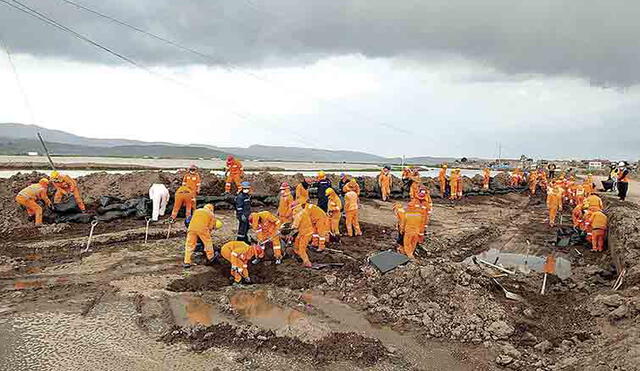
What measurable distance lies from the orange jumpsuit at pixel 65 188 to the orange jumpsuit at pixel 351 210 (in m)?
7.42

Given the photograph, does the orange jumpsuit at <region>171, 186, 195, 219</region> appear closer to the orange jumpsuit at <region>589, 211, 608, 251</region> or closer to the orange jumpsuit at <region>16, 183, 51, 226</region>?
the orange jumpsuit at <region>16, 183, 51, 226</region>

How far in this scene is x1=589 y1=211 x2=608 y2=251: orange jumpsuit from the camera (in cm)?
1098

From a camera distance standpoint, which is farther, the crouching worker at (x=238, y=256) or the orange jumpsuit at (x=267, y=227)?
the orange jumpsuit at (x=267, y=227)

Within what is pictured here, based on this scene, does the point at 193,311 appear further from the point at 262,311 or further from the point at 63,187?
the point at 63,187

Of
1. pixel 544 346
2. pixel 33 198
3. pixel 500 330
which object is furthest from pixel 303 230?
pixel 33 198

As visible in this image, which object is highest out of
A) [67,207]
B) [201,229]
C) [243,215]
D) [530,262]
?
[243,215]

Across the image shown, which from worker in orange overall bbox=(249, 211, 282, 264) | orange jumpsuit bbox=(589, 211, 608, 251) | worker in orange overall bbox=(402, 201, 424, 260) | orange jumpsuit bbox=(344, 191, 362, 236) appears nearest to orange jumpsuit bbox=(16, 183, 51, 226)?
worker in orange overall bbox=(249, 211, 282, 264)

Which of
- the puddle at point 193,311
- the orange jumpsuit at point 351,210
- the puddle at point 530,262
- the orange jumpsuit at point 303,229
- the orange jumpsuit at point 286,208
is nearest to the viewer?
the puddle at point 193,311

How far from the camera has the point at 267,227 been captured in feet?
28.9

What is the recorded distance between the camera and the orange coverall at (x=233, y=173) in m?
15.1

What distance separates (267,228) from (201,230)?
1262 mm

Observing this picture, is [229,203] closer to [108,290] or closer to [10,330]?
[108,290]

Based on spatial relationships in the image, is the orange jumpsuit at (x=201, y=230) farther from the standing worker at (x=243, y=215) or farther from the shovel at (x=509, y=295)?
the shovel at (x=509, y=295)

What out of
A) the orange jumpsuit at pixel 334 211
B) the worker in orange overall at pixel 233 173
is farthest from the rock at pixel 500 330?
the worker in orange overall at pixel 233 173
